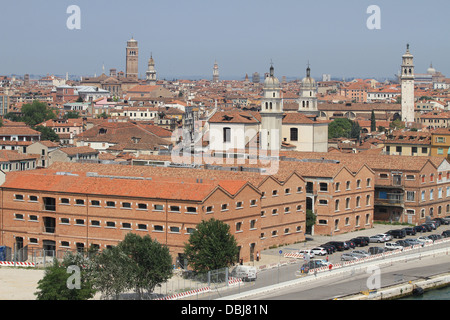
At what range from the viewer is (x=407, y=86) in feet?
306

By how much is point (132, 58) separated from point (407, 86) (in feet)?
277

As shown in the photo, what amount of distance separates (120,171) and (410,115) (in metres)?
65.1

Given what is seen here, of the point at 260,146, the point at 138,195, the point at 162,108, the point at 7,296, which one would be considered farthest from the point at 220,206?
the point at 162,108

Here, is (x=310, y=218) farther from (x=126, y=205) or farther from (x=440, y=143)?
(x=440, y=143)

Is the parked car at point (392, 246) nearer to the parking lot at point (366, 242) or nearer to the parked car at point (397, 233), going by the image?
the parking lot at point (366, 242)

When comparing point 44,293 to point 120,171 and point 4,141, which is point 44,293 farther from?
point 4,141

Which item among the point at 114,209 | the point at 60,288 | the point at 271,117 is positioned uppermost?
the point at 271,117

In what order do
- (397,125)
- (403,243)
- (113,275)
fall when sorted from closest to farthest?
(113,275) → (403,243) → (397,125)

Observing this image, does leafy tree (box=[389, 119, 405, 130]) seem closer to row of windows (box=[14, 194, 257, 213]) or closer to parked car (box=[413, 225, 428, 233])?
parked car (box=[413, 225, 428, 233])

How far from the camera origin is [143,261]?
25891mm

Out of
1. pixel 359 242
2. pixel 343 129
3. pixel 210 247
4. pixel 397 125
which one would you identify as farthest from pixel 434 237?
pixel 397 125

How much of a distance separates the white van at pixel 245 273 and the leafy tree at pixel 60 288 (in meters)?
4.95

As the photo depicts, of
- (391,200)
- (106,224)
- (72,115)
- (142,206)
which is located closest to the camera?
(142,206)

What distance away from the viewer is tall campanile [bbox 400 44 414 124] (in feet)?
302
